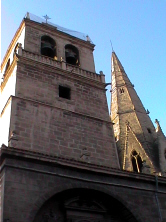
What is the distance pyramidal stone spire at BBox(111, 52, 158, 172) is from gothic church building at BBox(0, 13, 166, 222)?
948 cm

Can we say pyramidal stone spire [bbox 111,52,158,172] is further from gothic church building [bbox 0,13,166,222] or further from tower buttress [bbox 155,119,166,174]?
gothic church building [bbox 0,13,166,222]

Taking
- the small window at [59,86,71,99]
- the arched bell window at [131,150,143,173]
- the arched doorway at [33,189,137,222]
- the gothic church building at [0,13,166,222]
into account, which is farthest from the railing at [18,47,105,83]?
the arched bell window at [131,150,143,173]

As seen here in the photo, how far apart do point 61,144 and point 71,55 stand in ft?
21.6

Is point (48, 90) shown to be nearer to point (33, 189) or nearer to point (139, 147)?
point (33, 189)

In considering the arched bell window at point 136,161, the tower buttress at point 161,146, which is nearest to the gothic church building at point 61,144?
the arched bell window at point 136,161

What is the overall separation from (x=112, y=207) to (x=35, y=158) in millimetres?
3318

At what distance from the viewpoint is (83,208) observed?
1168 cm

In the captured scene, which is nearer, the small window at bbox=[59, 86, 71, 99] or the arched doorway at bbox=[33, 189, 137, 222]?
the arched doorway at bbox=[33, 189, 137, 222]

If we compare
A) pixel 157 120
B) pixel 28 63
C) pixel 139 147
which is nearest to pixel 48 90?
pixel 28 63

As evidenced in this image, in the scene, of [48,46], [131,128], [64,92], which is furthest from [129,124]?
[64,92]

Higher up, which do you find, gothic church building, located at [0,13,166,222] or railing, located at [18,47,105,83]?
railing, located at [18,47,105,83]

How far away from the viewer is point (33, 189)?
10.9 metres

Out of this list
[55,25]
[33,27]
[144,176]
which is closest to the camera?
[144,176]

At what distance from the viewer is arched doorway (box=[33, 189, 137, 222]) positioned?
1120 centimetres
